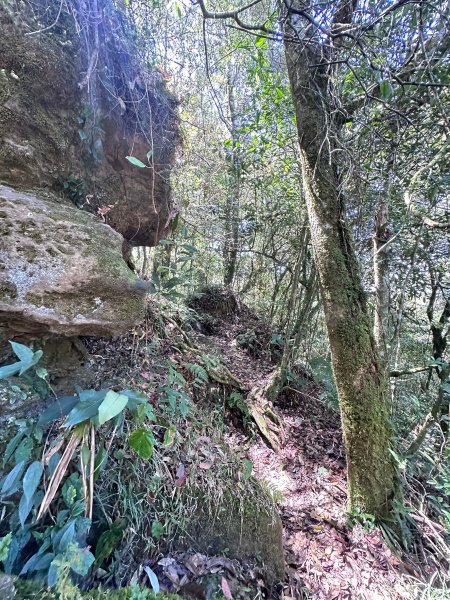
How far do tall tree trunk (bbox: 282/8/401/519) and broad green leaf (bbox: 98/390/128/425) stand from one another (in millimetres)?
1708

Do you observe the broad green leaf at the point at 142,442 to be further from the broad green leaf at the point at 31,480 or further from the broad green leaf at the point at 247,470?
the broad green leaf at the point at 247,470

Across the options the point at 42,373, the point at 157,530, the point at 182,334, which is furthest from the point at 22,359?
the point at 182,334

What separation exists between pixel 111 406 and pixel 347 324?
1.81 m

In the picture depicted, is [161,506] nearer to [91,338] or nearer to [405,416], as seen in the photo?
[91,338]

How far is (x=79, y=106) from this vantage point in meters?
2.05

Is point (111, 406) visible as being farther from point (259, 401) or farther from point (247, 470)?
point (259, 401)

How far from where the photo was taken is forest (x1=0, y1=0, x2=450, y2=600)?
1.28 meters

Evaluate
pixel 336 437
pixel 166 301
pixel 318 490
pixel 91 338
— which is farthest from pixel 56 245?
pixel 336 437

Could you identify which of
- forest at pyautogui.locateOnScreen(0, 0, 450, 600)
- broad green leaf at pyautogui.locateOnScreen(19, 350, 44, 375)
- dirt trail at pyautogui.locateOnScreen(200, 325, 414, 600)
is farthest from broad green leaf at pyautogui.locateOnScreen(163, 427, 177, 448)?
dirt trail at pyautogui.locateOnScreen(200, 325, 414, 600)

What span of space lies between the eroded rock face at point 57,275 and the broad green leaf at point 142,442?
69 cm

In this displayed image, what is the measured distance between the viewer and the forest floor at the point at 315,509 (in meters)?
1.83

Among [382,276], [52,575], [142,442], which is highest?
[382,276]

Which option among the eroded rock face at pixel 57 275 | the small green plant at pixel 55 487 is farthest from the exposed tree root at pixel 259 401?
the small green plant at pixel 55 487

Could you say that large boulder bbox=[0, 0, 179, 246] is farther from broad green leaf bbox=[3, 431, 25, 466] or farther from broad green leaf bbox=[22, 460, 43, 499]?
broad green leaf bbox=[22, 460, 43, 499]
